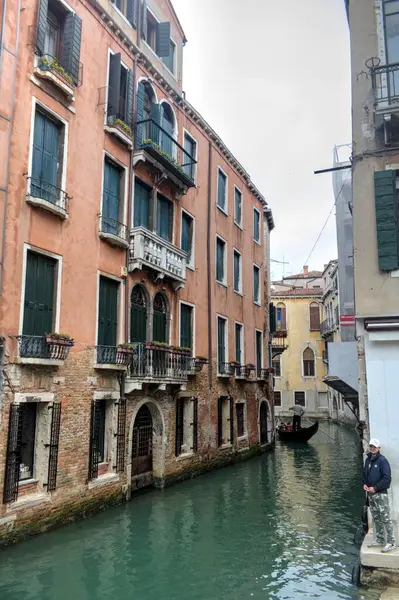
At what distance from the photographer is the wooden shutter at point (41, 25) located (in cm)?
928

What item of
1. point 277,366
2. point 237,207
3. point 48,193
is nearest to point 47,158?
point 48,193

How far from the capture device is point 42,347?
29.0 ft

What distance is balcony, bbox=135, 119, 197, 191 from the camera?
40.2ft

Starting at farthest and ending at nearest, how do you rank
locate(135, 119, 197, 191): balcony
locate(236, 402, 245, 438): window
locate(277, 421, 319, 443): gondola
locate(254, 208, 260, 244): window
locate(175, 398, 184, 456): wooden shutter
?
locate(277, 421, 319, 443): gondola
locate(254, 208, 260, 244): window
locate(236, 402, 245, 438): window
locate(175, 398, 184, 456): wooden shutter
locate(135, 119, 197, 191): balcony

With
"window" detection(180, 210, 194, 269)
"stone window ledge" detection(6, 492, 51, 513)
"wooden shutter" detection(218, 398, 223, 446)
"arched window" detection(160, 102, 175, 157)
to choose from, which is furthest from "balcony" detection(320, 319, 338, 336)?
"stone window ledge" detection(6, 492, 51, 513)

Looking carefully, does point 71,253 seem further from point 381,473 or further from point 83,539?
point 381,473

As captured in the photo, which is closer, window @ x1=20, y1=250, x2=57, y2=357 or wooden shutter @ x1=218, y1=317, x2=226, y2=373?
window @ x1=20, y1=250, x2=57, y2=357

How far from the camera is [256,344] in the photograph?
812 inches

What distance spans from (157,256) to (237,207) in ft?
25.9

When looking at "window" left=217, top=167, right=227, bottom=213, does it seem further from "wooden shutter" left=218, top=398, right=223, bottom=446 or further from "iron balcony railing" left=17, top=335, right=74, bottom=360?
"iron balcony railing" left=17, top=335, right=74, bottom=360

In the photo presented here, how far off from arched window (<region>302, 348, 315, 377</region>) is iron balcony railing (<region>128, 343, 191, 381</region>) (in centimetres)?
2883

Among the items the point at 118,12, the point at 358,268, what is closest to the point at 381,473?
the point at 358,268

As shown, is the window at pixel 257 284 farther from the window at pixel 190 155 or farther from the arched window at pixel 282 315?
the arched window at pixel 282 315

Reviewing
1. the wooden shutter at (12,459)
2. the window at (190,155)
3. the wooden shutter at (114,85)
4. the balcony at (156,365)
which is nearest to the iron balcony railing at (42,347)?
the wooden shutter at (12,459)
